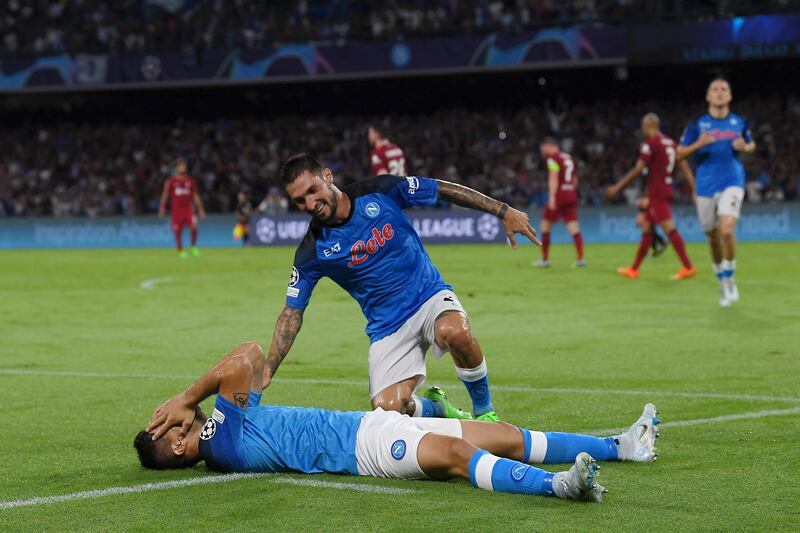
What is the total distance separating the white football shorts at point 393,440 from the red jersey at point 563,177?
17297mm

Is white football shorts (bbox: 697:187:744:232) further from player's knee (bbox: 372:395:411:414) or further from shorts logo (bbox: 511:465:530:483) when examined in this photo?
shorts logo (bbox: 511:465:530:483)

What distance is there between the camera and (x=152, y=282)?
21.4 metres

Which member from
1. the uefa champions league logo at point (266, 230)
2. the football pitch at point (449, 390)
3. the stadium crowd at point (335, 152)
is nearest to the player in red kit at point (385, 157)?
the football pitch at point (449, 390)

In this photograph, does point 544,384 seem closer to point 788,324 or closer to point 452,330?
point 452,330

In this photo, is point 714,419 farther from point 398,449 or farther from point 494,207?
point 398,449

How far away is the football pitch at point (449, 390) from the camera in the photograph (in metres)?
5.21

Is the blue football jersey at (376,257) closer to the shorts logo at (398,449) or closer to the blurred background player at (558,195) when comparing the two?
the shorts logo at (398,449)

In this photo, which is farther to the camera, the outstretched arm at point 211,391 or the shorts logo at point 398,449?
the outstretched arm at point 211,391

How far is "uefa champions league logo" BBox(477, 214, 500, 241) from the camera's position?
107 ft

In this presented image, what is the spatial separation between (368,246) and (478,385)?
3.34 ft

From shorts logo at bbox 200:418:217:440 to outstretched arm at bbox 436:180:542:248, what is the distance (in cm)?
189

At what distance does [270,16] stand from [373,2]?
3.61 m

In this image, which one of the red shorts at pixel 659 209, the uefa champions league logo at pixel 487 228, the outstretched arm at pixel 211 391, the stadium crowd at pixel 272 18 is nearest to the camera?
the outstretched arm at pixel 211 391

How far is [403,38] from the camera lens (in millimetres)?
39438
